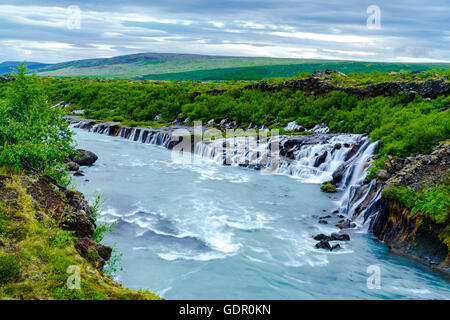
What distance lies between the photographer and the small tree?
1634cm

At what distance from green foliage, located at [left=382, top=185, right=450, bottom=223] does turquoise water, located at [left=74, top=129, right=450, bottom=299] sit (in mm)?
2741

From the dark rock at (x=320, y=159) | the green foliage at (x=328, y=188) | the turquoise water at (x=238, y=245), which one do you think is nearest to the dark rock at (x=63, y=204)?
the turquoise water at (x=238, y=245)

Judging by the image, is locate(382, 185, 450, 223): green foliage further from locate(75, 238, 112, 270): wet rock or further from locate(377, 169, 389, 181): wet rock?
locate(75, 238, 112, 270): wet rock

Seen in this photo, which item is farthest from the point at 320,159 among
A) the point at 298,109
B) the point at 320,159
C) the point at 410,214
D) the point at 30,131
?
the point at 30,131

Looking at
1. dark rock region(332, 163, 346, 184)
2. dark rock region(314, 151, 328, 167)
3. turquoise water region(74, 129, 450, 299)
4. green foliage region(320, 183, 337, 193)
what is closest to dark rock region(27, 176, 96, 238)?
turquoise water region(74, 129, 450, 299)

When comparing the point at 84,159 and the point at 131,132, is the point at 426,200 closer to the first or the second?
the point at 84,159

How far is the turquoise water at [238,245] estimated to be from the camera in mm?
16156

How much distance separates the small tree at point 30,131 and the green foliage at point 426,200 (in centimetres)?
1885

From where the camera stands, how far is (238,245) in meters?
20.6

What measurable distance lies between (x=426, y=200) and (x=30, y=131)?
2117 centimetres

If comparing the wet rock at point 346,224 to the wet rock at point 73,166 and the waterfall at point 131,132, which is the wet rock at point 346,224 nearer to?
the wet rock at point 73,166

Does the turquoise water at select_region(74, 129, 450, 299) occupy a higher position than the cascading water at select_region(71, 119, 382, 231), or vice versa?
the cascading water at select_region(71, 119, 382, 231)
